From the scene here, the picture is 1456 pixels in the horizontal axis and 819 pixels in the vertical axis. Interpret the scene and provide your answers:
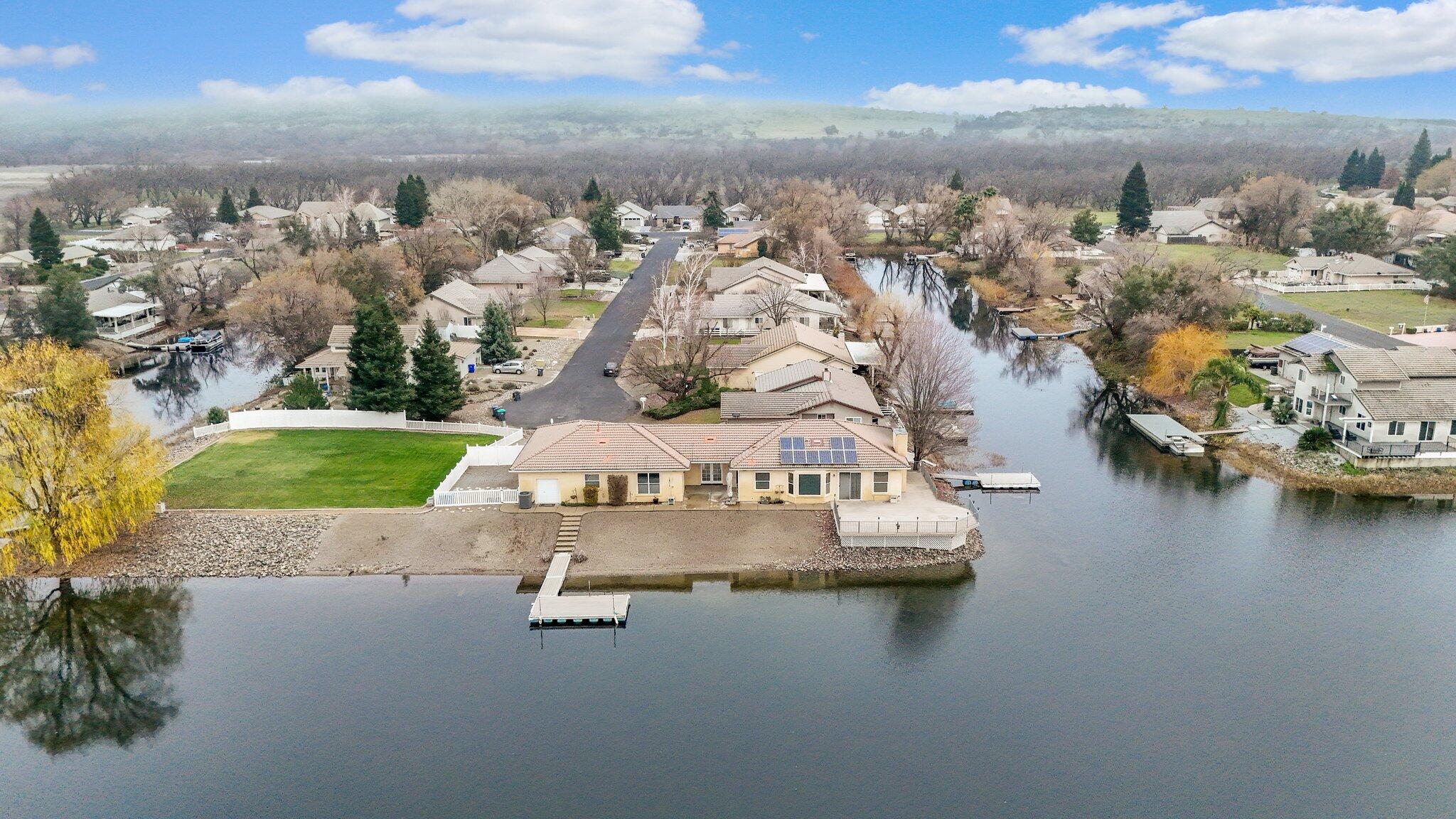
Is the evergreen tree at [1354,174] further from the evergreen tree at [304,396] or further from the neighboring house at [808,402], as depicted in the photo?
the evergreen tree at [304,396]

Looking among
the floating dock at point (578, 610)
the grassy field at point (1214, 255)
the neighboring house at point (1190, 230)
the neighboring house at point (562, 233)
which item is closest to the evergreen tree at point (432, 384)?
the floating dock at point (578, 610)

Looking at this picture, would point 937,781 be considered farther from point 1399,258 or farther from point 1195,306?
point 1399,258

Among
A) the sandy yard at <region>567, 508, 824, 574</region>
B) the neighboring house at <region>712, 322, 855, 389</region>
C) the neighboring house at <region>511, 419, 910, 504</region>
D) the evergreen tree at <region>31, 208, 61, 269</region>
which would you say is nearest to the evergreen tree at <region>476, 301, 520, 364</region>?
the neighboring house at <region>712, 322, 855, 389</region>

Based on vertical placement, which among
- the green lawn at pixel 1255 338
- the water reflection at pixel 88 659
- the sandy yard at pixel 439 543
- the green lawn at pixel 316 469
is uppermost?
the green lawn at pixel 1255 338

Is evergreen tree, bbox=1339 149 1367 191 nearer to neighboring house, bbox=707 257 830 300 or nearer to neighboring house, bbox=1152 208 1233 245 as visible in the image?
neighboring house, bbox=1152 208 1233 245

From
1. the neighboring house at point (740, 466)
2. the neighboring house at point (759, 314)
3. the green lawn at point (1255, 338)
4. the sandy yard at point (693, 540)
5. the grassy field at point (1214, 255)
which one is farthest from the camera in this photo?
the grassy field at point (1214, 255)
